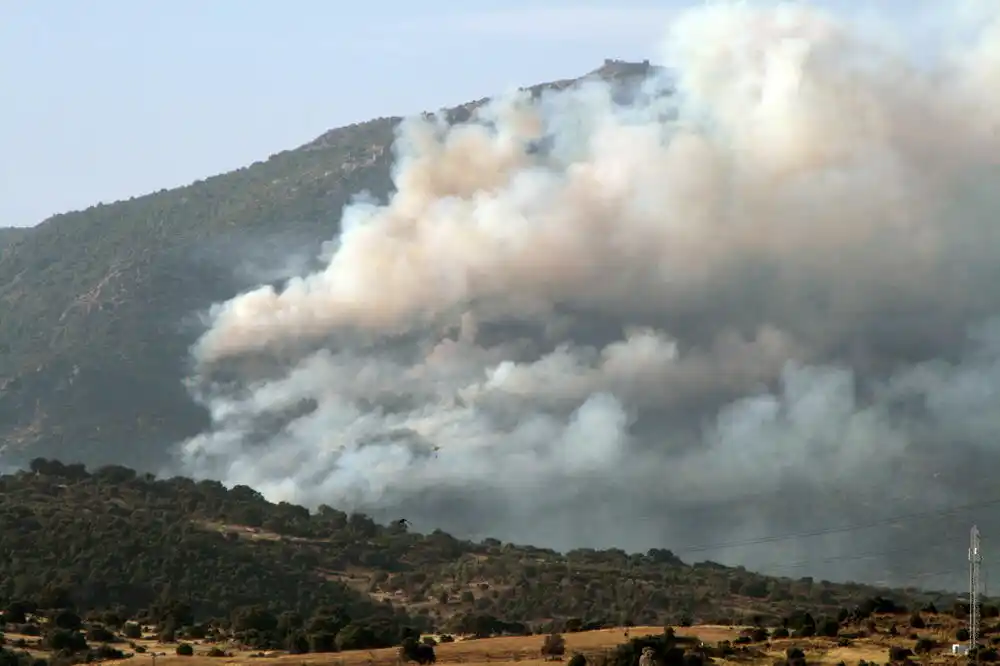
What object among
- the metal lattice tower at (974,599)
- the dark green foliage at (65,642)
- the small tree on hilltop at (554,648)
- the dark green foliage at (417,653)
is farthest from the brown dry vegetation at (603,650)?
the metal lattice tower at (974,599)

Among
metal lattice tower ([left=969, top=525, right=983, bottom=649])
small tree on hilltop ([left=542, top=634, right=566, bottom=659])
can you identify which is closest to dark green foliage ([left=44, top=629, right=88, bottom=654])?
small tree on hilltop ([left=542, top=634, right=566, bottom=659])

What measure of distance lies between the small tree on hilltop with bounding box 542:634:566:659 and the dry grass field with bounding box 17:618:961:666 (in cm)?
63

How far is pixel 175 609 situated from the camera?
529 feet

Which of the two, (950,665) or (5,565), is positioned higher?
(5,565)

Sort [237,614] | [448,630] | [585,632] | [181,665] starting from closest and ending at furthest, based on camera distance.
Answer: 1. [181,665]
2. [585,632]
3. [237,614]
4. [448,630]

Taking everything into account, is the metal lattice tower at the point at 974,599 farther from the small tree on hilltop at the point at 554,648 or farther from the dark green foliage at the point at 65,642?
the dark green foliage at the point at 65,642

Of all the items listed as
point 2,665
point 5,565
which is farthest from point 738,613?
point 2,665

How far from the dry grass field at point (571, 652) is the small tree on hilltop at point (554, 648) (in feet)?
2.06

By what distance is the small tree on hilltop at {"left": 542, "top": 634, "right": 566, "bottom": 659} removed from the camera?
4643 inches

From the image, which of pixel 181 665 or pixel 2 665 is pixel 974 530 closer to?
pixel 181 665

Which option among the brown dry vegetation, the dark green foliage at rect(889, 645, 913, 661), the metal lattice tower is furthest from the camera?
the brown dry vegetation

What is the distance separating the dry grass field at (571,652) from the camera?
11219cm

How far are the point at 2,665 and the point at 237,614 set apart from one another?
142 ft

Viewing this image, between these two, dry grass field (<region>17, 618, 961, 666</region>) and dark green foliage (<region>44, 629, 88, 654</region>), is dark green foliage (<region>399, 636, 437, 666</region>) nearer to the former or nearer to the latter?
dry grass field (<region>17, 618, 961, 666</region>)
